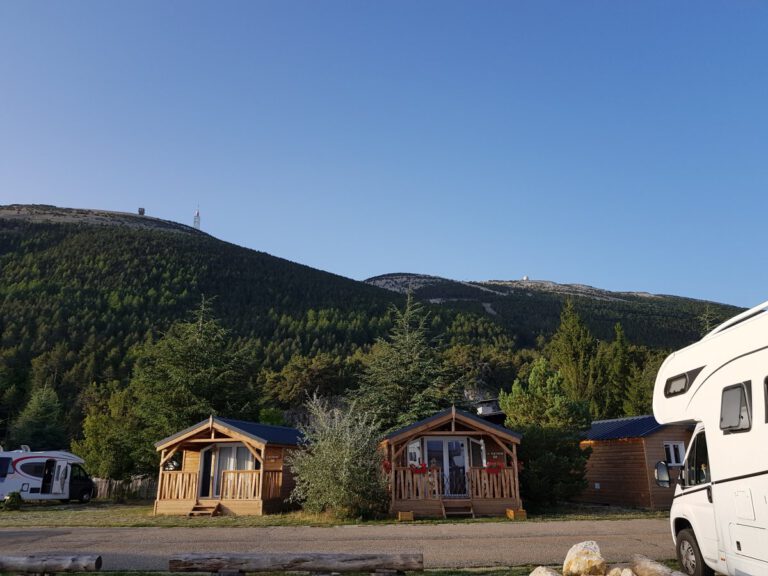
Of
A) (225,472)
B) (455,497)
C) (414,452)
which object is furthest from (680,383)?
(225,472)

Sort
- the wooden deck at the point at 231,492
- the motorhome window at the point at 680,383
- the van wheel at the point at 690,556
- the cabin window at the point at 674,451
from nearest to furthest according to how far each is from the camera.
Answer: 1. the van wheel at the point at 690,556
2. the motorhome window at the point at 680,383
3. the wooden deck at the point at 231,492
4. the cabin window at the point at 674,451

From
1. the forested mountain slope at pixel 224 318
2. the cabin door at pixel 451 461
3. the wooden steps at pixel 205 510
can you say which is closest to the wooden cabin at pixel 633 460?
the cabin door at pixel 451 461

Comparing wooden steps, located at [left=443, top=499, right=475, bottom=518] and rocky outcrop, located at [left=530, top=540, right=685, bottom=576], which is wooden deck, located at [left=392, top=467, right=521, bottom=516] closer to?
wooden steps, located at [left=443, top=499, right=475, bottom=518]

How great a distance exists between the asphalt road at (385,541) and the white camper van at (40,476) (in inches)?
477

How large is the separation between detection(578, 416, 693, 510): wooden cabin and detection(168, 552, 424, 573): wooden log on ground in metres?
15.5

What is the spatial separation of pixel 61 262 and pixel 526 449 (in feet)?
274

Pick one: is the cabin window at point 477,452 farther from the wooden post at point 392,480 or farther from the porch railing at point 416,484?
the wooden post at point 392,480

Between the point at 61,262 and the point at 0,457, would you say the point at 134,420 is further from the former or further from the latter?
the point at 61,262

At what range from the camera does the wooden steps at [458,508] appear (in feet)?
59.0

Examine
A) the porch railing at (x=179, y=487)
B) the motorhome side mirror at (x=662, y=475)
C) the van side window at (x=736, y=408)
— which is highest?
the van side window at (x=736, y=408)

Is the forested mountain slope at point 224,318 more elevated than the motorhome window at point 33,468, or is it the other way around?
the forested mountain slope at point 224,318

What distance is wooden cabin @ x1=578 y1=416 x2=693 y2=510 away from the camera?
2072 centimetres

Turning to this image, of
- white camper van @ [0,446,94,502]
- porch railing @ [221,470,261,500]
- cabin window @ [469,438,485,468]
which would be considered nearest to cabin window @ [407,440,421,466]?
cabin window @ [469,438,485,468]

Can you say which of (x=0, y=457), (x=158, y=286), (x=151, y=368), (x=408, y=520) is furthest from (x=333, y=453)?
(x=158, y=286)
